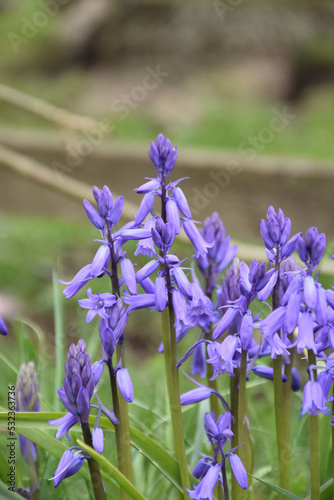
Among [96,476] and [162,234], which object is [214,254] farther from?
[96,476]

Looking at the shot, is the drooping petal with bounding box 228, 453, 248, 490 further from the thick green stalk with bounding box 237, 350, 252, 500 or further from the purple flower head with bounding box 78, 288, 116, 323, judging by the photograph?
the purple flower head with bounding box 78, 288, 116, 323

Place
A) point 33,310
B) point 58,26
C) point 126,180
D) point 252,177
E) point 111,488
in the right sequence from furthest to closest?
point 58,26 → point 33,310 → point 126,180 → point 252,177 → point 111,488

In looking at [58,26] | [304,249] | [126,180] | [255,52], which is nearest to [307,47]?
[255,52]

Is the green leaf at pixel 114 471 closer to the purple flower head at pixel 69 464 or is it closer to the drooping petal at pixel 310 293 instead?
the purple flower head at pixel 69 464

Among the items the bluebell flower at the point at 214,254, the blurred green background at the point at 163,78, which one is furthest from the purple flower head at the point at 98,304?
the blurred green background at the point at 163,78

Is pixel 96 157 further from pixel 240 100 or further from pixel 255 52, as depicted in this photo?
pixel 255 52

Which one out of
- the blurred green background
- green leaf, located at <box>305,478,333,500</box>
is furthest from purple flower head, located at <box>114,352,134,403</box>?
the blurred green background
